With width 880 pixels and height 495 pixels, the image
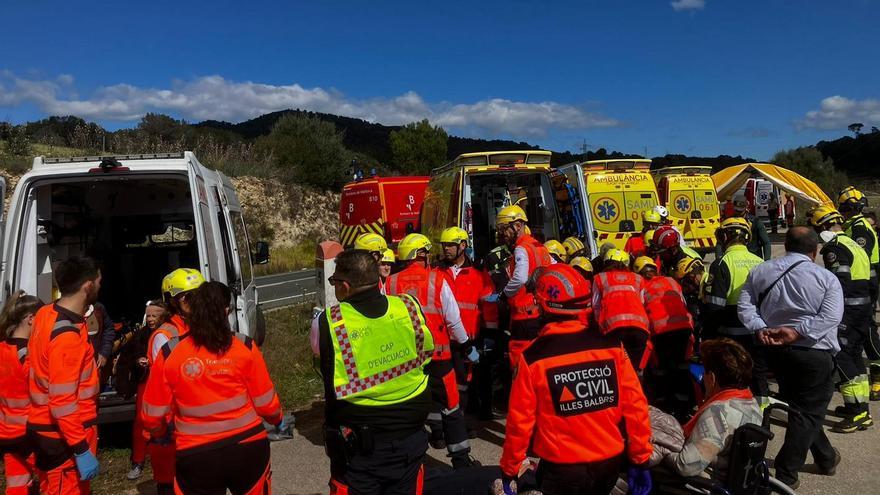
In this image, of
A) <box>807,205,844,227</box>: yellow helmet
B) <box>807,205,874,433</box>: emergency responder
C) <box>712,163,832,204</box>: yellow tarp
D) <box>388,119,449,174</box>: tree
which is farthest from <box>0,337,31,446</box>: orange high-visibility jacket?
<box>388,119,449,174</box>: tree

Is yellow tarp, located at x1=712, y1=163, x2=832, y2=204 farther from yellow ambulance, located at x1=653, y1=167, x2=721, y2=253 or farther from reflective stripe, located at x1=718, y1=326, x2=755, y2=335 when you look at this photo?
reflective stripe, located at x1=718, y1=326, x2=755, y2=335

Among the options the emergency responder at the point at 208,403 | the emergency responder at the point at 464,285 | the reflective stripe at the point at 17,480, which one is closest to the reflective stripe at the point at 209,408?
the emergency responder at the point at 208,403

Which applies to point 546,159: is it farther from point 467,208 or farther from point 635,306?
point 635,306

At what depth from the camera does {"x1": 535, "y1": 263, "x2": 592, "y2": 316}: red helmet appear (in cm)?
269

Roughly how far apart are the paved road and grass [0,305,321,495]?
1.81 m

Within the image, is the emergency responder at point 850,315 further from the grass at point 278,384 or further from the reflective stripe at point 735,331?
the grass at point 278,384

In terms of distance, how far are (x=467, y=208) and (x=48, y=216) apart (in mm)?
4742

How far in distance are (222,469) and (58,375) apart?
3.68 feet

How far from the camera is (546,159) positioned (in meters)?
8.29

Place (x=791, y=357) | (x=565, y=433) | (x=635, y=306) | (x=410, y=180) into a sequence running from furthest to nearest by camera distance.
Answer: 1. (x=410, y=180)
2. (x=635, y=306)
3. (x=791, y=357)
4. (x=565, y=433)

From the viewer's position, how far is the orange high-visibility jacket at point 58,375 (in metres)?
3.14

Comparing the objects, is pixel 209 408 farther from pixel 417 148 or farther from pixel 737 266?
pixel 417 148

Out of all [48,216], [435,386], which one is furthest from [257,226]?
[435,386]

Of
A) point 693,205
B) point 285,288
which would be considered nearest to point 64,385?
point 285,288
